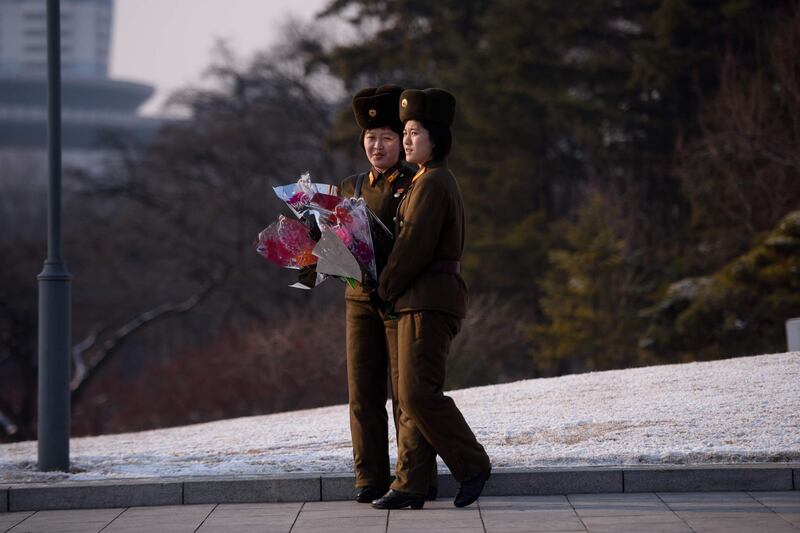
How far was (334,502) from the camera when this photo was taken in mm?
6766

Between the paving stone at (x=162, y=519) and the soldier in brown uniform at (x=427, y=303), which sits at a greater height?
the soldier in brown uniform at (x=427, y=303)

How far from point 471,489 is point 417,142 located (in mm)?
1739

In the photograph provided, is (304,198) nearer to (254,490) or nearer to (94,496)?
(254,490)

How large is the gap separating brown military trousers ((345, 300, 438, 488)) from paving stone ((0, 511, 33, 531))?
5.70 ft

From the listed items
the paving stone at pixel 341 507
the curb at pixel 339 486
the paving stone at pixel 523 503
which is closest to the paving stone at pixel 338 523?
the paving stone at pixel 341 507

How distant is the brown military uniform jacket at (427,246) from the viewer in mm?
6219

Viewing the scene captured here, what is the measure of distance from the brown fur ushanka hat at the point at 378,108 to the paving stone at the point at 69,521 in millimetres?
2401

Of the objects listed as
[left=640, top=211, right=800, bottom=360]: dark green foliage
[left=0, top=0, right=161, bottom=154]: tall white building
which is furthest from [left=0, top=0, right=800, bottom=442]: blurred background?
[left=0, top=0, right=161, bottom=154]: tall white building

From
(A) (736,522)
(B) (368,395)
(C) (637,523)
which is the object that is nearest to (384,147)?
(B) (368,395)

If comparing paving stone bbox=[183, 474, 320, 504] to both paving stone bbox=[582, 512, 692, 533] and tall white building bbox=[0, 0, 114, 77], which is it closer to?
paving stone bbox=[582, 512, 692, 533]

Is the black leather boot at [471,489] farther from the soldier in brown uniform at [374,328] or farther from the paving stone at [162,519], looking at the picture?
the paving stone at [162,519]

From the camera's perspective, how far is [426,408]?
625 cm

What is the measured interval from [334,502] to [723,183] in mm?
18569

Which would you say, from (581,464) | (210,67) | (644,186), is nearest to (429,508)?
(581,464)
